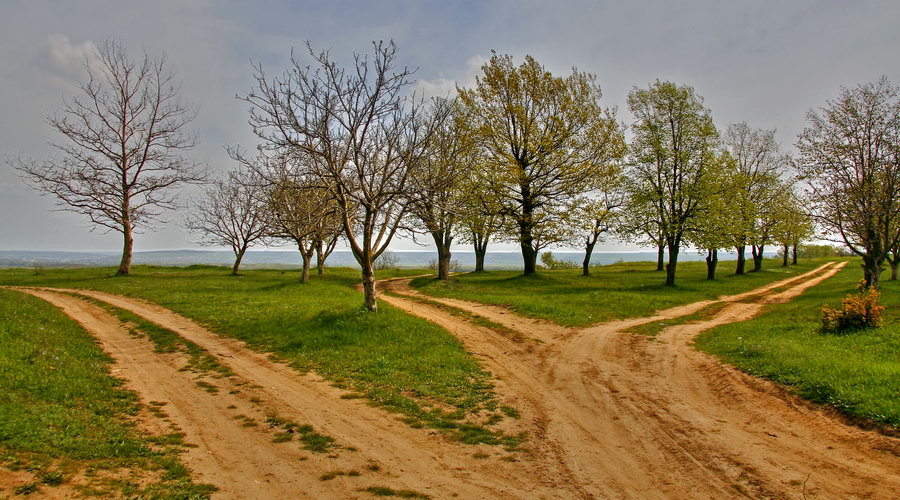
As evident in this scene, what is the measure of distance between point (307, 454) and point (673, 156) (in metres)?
35.5

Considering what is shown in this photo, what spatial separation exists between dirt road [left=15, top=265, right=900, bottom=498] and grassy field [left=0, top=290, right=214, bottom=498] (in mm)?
548

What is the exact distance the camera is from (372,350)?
1332cm

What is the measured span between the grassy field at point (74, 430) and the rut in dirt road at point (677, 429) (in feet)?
19.8

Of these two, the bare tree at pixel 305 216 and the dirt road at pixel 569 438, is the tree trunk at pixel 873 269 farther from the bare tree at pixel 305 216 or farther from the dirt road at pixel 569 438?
the bare tree at pixel 305 216

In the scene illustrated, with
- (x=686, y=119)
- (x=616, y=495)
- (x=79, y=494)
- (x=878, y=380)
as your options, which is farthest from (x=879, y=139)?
(x=79, y=494)

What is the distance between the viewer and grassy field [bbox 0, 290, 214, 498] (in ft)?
18.0

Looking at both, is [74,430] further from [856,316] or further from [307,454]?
[856,316]

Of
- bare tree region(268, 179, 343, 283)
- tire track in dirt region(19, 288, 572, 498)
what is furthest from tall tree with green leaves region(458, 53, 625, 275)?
tire track in dirt region(19, 288, 572, 498)

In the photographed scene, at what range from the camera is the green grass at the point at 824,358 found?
8.55 m

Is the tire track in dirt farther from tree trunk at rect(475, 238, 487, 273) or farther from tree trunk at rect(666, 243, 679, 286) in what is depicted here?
tree trunk at rect(475, 238, 487, 273)

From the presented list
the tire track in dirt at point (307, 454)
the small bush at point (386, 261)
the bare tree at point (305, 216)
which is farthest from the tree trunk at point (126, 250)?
the small bush at point (386, 261)

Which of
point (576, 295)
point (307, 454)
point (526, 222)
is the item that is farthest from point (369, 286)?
point (526, 222)

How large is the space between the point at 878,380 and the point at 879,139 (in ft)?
90.1

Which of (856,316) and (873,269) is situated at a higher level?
(873,269)
